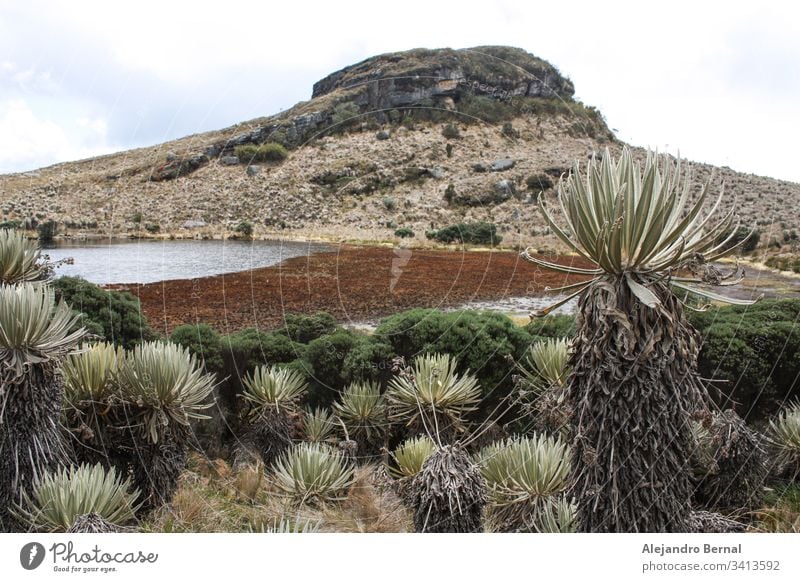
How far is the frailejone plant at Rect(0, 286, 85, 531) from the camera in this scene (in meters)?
2.98

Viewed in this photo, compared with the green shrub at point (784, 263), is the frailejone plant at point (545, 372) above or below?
below

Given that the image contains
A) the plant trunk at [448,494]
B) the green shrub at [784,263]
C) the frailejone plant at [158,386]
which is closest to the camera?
the plant trunk at [448,494]

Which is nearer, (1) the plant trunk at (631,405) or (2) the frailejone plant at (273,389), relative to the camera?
(1) the plant trunk at (631,405)

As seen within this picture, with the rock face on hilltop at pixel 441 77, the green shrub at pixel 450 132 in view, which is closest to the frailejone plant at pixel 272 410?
the rock face on hilltop at pixel 441 77

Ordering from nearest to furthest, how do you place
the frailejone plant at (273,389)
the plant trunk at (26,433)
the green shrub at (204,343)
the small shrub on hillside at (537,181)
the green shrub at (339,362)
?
the plant trunk at (26,433) < the frailejone plant at (273,389) < the green shrub at (339,362) < the green shrub at (204,343) < the small shrub on hillside at (537,181)

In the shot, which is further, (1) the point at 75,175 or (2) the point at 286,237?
(1) the point at 75,175

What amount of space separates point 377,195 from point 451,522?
316cm

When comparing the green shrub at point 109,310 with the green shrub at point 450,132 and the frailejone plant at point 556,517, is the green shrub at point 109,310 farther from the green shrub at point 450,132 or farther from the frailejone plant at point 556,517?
the frailejone plant at point 556,517

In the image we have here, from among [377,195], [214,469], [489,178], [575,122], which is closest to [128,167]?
[377,195]

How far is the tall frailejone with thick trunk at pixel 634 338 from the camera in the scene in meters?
2.15

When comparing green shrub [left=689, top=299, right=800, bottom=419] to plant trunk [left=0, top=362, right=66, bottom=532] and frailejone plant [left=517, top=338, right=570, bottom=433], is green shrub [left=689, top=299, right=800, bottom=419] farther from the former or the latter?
plant trunk [left=0, top=362, right=66, bottom=532]

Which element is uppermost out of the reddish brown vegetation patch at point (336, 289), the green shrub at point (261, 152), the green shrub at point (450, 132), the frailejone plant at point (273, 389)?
the green shrub at point (450, 132)

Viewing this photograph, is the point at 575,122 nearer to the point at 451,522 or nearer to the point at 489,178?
the point at 489,178
